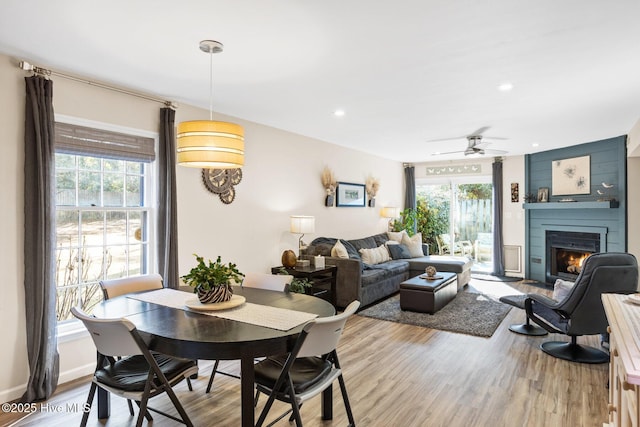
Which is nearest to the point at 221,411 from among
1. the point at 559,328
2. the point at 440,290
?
the point at 559,328

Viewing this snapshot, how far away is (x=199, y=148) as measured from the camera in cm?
232

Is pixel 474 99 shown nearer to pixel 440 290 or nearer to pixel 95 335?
pixel 440 290

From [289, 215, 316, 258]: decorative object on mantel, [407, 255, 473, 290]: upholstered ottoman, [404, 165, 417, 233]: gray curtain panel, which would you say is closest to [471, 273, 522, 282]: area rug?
[407, 255, 473, 290]: upholstered ottoman

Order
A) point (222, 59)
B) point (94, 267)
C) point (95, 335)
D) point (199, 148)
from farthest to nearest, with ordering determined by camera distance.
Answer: point (94, 267) < point (222, 59) < point (199, 148) < point (95, 335)

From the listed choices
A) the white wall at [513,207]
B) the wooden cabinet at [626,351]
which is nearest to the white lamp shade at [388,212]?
the white wall at [513,207]

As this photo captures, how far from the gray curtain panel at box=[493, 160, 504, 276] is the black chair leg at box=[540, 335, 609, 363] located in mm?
4334

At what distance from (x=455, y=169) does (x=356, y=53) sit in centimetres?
664

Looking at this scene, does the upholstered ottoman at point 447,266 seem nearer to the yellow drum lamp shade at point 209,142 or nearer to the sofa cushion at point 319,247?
the sofa cushion at point 319,247

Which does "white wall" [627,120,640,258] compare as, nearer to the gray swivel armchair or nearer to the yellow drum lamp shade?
the gray swivel armchair

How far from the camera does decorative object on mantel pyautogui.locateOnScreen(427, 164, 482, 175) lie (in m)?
8.50

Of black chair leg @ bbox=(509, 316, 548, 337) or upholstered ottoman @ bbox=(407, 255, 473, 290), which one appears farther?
upholstered ottoman @ bbox=(407, 255, 473, 290)

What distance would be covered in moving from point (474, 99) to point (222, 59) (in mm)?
2540

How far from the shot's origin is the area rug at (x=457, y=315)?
4.57m

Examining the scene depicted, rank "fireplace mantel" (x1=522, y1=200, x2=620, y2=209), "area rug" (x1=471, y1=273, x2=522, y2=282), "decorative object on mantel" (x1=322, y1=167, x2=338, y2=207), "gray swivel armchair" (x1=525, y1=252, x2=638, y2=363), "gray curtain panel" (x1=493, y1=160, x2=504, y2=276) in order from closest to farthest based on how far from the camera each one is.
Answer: "gray swivel armchair" (x1=525, y1=252, x2=638, y2=363), "fireplace mantel" (x1=522, y1=200, x2=620, y2=209), "decorative object on mantel" (x1=322, y1=167, x2=338, y2=207), "area rug" (x1=471, y1=273, x2=522, y2=282), "gray curtain panel" (x1=493, y1=160, x2=504, y2=276)
